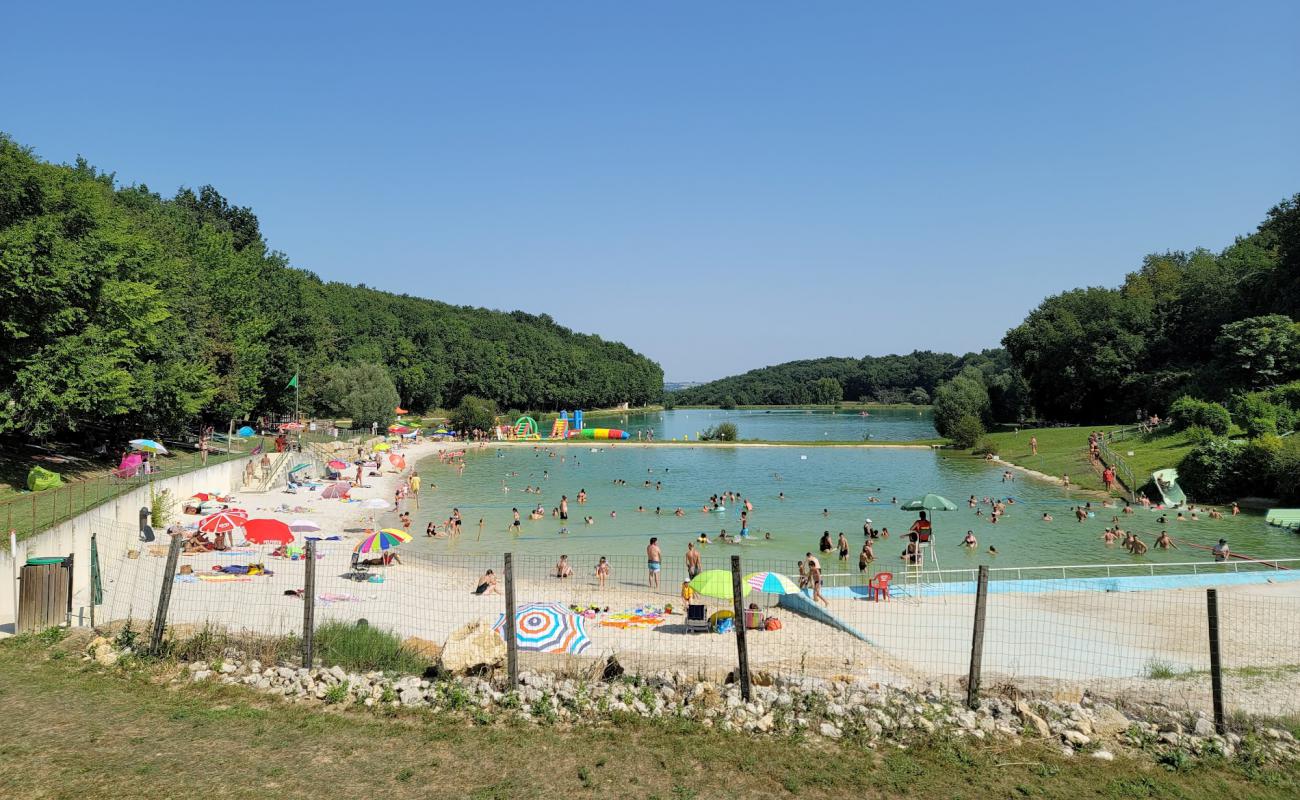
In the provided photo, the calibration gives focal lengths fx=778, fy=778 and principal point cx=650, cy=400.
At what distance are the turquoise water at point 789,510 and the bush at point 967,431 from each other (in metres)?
4.09

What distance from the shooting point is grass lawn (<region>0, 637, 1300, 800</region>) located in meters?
7.40

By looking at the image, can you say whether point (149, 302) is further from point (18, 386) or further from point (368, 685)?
point (368, 685)

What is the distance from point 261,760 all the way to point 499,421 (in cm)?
8950

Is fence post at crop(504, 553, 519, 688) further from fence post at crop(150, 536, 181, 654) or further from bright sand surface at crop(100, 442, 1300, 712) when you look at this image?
fence post at crop(150, 536, 181, 654)

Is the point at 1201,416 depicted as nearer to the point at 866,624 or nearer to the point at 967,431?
the point at 967,431

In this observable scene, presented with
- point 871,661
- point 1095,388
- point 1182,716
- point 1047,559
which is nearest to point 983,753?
point 1182,716

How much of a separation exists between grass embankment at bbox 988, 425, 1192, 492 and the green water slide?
2.14 metres

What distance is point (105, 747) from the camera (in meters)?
7.96

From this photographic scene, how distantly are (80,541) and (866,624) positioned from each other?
18125mm

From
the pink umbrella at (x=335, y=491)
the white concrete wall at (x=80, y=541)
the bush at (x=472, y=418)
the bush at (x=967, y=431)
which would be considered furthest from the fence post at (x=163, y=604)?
the bush at (x=472, y=418)

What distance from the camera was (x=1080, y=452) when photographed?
2068 inches

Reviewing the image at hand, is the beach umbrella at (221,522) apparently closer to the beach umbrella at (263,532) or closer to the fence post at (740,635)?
the beach umbrella at (263,532)

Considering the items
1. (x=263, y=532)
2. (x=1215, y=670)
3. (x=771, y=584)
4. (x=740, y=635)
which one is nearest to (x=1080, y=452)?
(x=771, y=584)

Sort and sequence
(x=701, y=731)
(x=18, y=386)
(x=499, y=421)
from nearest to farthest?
(x=701, y=731), (x=18, y=386), (x=499, y=421)
